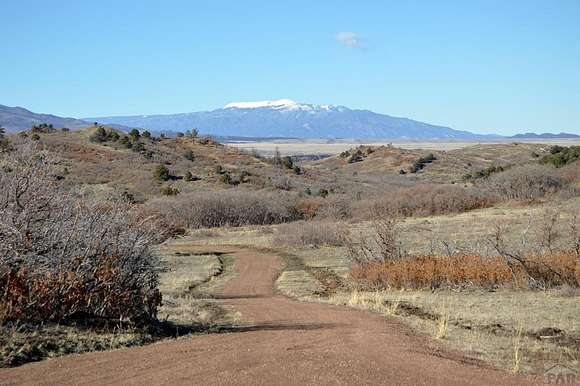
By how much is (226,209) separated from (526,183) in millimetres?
23325

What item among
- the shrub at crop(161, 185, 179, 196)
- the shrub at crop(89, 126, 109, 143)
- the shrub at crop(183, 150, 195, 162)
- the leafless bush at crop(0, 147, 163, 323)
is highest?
the leafless bush at crop(0, 147, 163, 323)

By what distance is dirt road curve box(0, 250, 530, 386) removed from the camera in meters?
8.79

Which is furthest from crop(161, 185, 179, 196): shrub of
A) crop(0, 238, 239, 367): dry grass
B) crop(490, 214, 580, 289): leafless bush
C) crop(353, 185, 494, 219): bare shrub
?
crop(490, 214, 580, 289): leafless bush

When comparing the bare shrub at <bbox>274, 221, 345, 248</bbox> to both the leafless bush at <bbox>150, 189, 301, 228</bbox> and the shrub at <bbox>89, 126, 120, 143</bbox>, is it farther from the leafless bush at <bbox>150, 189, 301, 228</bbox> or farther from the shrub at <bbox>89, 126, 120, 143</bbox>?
the shrub at <bbox>89, 126, 120, 143</bbox>

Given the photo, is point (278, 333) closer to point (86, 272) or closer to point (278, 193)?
point (86, 272)

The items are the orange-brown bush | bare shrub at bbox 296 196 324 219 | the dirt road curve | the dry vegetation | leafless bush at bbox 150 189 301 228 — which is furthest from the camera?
bare shrub at bbox 296 196 324 219

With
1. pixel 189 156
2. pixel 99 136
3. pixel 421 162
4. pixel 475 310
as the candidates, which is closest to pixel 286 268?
pixel 475 310

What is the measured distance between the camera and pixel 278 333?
12.8 metres

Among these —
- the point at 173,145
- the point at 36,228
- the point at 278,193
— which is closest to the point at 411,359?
the point at 36,228

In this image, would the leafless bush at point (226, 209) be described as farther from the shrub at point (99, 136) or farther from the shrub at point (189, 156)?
the shrub at point (99, 136)

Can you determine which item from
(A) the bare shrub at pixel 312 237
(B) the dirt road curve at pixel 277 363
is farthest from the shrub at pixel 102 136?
(B) the dirt road curve at pixel 277 363

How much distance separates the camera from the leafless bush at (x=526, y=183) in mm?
53987

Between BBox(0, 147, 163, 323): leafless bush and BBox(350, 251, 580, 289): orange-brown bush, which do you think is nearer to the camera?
BBox(0, 147, 163, 323): leafless bush

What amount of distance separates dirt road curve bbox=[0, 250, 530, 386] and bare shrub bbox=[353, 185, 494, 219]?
39.0 meters
